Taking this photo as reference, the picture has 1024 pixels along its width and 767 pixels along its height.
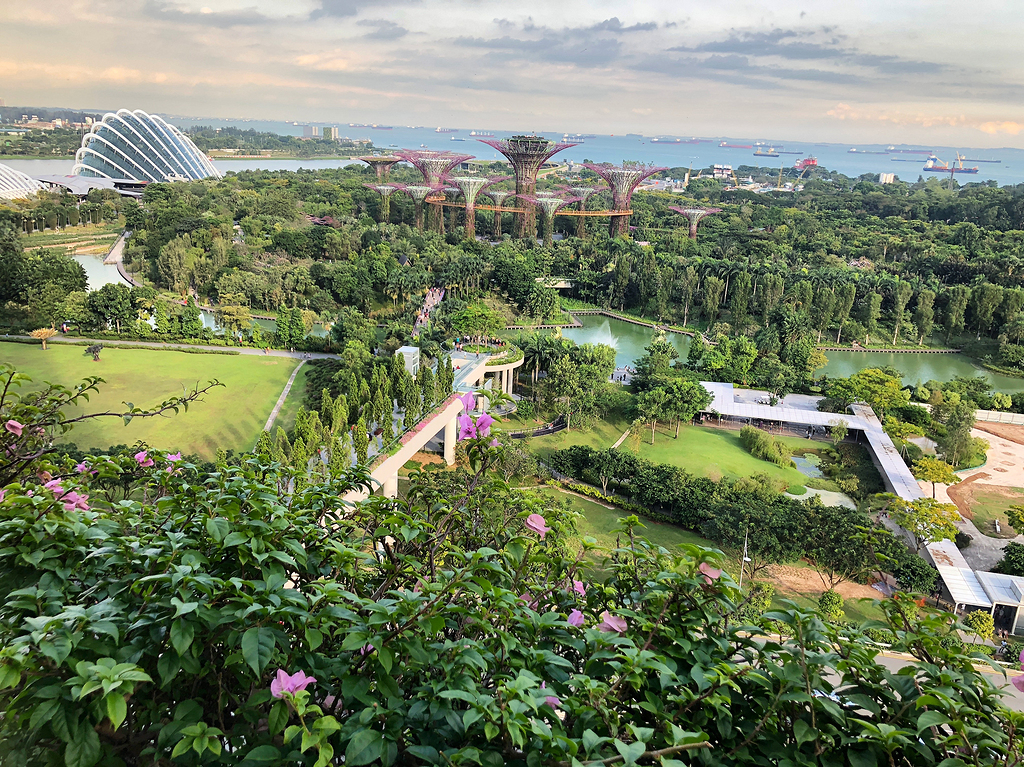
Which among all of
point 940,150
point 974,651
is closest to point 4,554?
point 974,651

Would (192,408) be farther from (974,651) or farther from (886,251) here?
(886,251)

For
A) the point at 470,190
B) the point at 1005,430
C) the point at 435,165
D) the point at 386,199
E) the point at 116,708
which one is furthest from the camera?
the point at 435,165

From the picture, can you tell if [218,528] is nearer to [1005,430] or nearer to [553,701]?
[553,701]

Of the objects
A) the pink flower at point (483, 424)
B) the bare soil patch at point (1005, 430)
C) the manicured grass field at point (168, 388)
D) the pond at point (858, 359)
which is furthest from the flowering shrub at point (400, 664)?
the pond at point (858, 359)

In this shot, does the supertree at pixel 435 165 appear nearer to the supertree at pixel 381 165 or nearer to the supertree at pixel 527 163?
the supertree at pixel 381 165

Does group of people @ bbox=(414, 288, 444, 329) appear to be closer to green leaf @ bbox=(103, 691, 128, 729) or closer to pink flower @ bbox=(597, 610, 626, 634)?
pink flower @ bbox=(597, 610, 626, 634)

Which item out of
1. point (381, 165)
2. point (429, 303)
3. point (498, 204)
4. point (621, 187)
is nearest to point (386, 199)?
point (498, 204)

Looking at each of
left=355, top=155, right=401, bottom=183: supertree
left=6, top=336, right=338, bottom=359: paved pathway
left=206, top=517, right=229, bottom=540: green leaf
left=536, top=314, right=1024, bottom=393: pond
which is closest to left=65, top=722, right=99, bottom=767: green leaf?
left=206, top=517, right=229, bottom=540: green leaf
